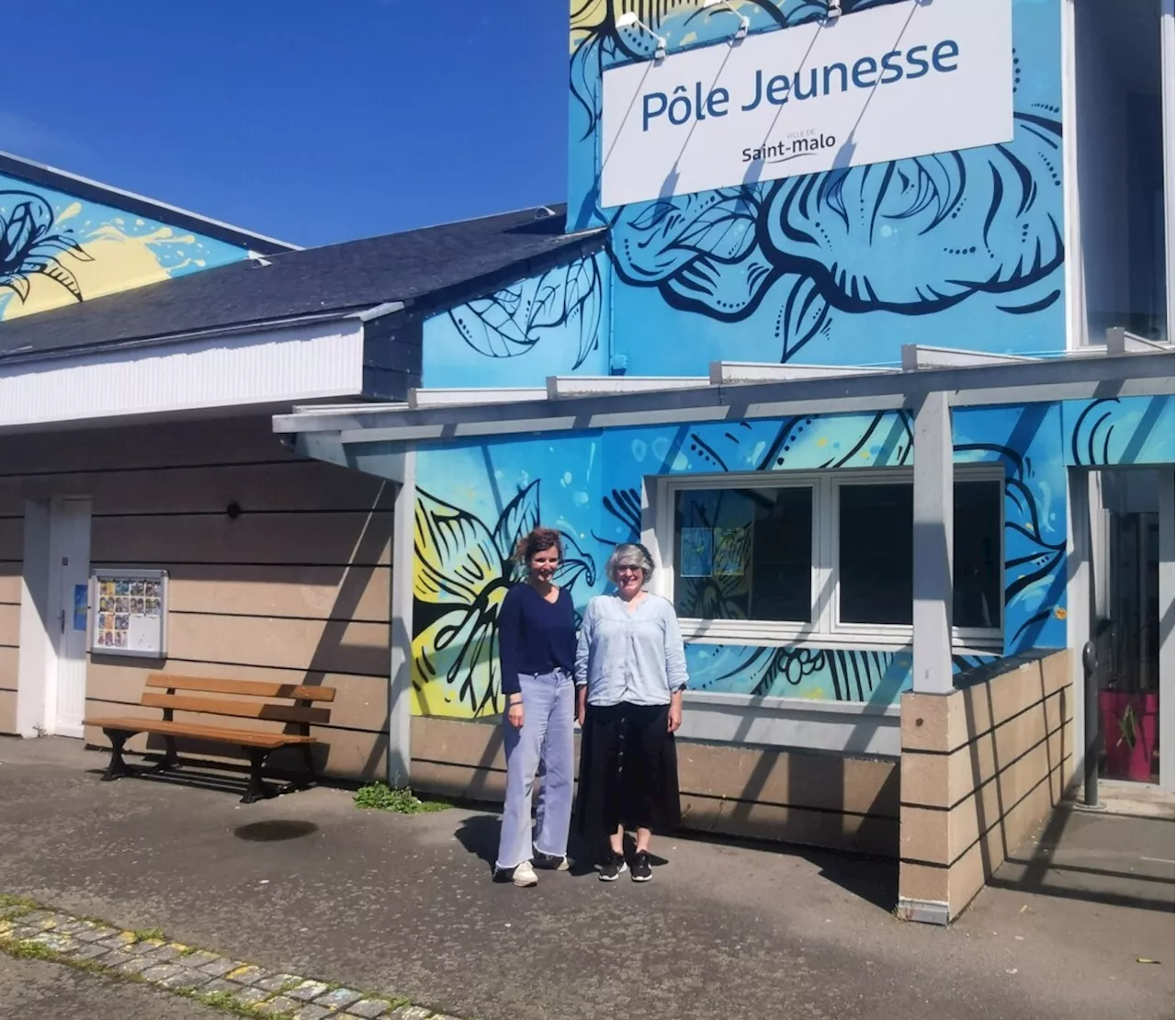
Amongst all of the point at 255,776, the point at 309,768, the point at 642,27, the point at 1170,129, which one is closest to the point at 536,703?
the point at 255,776

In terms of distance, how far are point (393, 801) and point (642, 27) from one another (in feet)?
19.1

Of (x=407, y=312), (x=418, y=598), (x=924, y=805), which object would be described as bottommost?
(x=924, y=805)

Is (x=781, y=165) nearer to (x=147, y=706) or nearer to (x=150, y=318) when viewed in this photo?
(x=150, y=318)

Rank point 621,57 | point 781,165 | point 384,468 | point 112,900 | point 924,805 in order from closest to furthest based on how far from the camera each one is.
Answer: point 924,805
point 112,900
point 384,468
point 781,165
point 621,57

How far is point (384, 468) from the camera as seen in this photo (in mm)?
7215

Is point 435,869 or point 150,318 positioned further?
point 150,318

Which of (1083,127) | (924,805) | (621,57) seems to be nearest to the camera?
(924,805)

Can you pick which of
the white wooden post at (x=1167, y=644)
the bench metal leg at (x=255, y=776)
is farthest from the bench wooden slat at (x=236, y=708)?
the white wooden post at (x=1167, y=644)

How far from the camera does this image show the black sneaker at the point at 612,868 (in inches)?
217

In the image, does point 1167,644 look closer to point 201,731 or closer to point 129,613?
point 201,731

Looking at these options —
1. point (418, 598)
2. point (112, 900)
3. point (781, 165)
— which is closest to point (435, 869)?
point (112, 900)

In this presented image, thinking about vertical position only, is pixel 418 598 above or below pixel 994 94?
below

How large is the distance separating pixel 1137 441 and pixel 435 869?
4506mm

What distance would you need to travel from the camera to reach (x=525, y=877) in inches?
213
